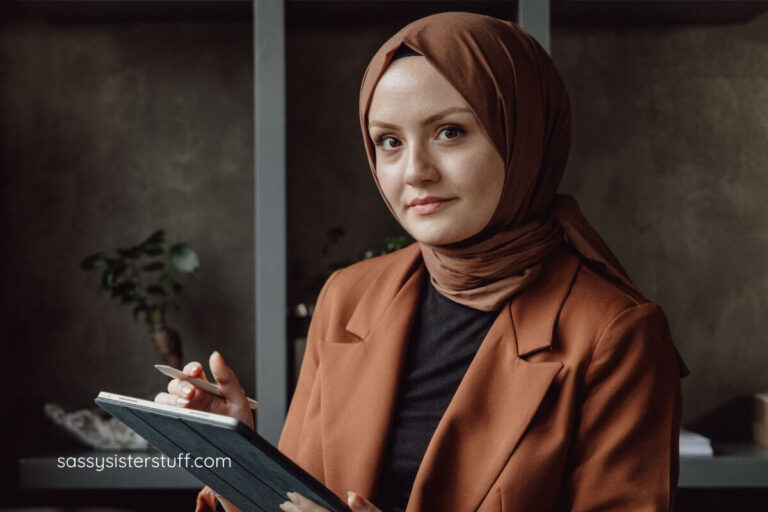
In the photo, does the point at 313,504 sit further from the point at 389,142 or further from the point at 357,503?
the point at 389,142

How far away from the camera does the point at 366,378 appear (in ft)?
3.73

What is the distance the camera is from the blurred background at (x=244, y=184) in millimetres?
2445

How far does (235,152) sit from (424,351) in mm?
1543

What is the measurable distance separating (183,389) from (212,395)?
81 mm

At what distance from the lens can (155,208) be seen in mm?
2518

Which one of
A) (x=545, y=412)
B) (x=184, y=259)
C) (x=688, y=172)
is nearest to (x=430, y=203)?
(x=545, y=412)

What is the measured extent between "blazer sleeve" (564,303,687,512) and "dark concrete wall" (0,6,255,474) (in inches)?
65.3

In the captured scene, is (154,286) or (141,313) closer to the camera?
(154,286)

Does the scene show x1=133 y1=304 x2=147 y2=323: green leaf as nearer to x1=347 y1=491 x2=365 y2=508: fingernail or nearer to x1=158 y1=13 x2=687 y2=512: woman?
x1=158 y1=13 x2=687 y2=512: woman

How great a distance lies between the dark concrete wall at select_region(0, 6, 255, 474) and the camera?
250 centimetres

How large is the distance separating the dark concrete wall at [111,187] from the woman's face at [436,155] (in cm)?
156

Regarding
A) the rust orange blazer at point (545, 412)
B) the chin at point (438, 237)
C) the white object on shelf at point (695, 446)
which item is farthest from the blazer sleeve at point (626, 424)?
the white object on shelf at point (695, 446)

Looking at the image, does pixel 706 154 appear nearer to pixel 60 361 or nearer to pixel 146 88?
pixel 146 88

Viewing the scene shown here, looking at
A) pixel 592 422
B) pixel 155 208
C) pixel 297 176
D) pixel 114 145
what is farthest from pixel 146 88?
pixel 592 422
